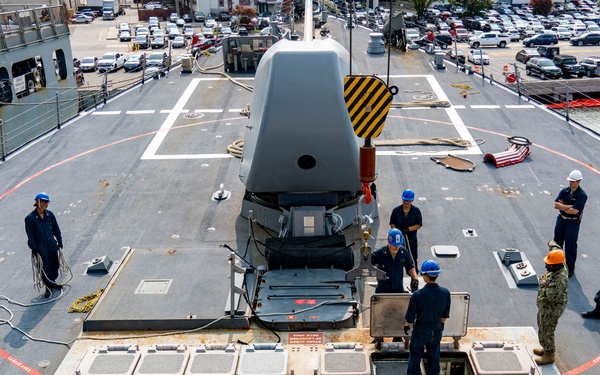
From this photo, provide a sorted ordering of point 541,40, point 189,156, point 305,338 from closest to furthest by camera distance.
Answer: point 305,338
point 189,156
point 541,40

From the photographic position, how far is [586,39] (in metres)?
52.4

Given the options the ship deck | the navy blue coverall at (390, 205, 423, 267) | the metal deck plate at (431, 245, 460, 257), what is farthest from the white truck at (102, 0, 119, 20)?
the navy blue coverall at (390, 205, 423, 267)

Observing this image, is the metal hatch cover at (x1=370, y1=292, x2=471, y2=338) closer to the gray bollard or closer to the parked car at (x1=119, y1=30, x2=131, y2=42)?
the gray bollard

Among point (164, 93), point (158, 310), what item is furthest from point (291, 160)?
point (164, 93)

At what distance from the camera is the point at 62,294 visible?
7.60 m

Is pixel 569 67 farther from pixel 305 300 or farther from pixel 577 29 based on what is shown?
pixel 305 300

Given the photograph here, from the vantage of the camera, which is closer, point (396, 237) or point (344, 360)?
point (344, 360)

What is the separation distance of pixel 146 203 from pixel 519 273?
630cm

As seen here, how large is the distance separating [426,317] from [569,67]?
39.7 metres

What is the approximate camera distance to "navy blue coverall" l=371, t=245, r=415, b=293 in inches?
250

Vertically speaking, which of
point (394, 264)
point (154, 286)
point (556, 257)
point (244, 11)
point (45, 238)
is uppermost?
point (556, 257)

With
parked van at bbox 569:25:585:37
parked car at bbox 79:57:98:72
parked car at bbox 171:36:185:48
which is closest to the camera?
parked car at bbox 79:57:98:72

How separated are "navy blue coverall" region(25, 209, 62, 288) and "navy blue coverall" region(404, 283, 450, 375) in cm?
471

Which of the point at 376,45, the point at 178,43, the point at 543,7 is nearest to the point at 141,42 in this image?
the point at 178,43
